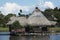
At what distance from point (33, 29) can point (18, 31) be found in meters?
2.57

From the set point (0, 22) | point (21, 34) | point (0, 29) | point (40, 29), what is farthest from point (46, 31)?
point (0, 22)

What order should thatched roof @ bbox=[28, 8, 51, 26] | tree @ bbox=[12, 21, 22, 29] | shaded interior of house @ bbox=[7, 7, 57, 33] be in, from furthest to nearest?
thatched roof @ bbox=[28, 8, 51, 26] < shaded interior of house @ bbox=[7, 7, 57, 33] < tree @ bbox=[12, 21, 22, 29]

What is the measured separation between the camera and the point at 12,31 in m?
50.8

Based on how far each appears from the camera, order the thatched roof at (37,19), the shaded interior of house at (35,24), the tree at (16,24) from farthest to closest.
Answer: the thatched roof at (37,19), the shaded interior of house at (35,24), the tree at (16,24)

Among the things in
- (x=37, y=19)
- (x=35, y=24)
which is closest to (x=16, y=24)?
(x=35, y=24)

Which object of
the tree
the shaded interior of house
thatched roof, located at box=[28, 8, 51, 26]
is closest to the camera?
the tree

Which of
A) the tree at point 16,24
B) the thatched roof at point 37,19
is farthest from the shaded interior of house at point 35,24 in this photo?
the tree at point 16,24

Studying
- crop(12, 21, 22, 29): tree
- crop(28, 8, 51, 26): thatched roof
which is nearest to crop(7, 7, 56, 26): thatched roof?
crop(28, 8, 51, 26): thatched roof

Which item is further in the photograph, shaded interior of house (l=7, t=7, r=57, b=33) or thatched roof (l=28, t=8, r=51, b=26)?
thatched roof (l=28, t=8, r=51, b=26)

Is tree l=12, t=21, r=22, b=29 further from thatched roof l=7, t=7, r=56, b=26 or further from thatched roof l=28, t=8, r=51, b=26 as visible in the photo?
thatched roof l=28, t=8, r=51, b=26

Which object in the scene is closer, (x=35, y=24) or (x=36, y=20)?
(x=35, y=24)

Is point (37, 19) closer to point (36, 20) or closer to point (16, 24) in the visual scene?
point (36, 20)

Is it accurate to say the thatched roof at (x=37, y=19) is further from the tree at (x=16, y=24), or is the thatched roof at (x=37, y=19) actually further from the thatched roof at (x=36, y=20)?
the tree at (x=16, y=24)

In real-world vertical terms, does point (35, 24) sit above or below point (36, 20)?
below
